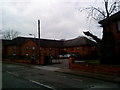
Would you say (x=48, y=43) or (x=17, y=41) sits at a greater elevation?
(x=17, y=41)

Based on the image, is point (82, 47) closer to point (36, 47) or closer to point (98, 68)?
point (36, 47)

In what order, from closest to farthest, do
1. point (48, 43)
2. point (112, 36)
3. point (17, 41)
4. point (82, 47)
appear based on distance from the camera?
point (112, 36) < point (82, 47) < point (17, 41) < point (48, 43)

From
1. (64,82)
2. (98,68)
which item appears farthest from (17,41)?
(64,82)

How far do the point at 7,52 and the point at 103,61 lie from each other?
52782mm

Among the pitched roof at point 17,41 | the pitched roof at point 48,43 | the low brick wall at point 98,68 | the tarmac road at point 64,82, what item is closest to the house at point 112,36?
the low brick wall at point 98,68

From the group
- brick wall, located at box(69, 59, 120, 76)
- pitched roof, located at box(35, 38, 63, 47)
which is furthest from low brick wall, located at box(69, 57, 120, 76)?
pitched roof, located at box(35, 38, 63, 47)

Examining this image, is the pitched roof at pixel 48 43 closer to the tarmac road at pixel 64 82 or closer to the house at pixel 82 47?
the house at pixel 82 47

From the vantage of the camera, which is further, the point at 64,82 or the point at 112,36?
the point at 112,36

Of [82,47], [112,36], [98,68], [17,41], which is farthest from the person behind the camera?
[17,41]

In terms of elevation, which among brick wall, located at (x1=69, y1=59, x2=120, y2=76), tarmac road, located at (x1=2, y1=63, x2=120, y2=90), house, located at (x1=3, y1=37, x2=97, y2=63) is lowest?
tarmac road, located at (x1=2, y1=63, x2=120, y2=90)

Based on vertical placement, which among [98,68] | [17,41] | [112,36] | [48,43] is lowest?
[98,68]

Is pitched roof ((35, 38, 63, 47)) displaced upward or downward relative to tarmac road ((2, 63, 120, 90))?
upward

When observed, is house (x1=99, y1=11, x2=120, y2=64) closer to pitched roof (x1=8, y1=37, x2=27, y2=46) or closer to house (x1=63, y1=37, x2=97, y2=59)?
house (x1=63, y1=37, x2=97, y2=59)

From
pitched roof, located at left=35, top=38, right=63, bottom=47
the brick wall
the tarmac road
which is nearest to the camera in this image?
the tarmac road
